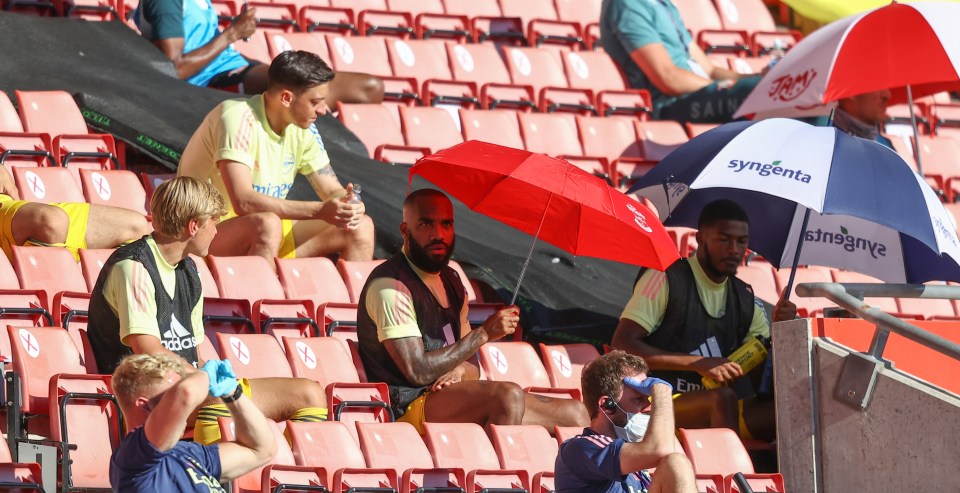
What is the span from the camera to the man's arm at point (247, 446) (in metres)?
4.44

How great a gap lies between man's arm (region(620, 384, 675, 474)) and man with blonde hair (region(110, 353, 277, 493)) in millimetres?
1184

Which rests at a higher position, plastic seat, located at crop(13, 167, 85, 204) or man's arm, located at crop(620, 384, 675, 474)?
plastic seat, located at crop(13, 167, 85, 204)

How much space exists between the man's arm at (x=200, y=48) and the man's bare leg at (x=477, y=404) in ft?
11.2

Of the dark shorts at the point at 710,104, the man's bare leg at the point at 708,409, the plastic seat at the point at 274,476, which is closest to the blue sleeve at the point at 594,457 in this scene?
the plastic seat at the point at 274,476

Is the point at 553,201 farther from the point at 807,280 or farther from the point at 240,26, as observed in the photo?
the point at 240,26

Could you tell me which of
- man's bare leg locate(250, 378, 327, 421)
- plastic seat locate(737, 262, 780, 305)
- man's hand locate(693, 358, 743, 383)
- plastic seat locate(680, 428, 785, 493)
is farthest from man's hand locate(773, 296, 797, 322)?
man's bare leg locate(250, 378, 327, 421)

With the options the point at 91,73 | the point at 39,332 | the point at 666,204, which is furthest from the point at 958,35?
the point at 39,332

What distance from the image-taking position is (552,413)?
6.39 m

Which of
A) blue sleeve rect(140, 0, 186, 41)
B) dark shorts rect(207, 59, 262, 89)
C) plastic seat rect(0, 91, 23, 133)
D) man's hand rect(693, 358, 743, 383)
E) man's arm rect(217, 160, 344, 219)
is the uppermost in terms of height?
blue sleeve rect(140, 0, 186, 41)

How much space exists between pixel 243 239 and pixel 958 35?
382 centimetres

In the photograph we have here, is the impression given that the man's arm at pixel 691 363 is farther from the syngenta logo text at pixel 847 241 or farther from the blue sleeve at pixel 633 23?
the blue sleeve at pixel 633 23

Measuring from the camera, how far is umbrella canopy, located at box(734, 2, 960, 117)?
28.0 ft

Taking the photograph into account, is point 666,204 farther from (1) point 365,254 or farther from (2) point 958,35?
(2) point 958,35

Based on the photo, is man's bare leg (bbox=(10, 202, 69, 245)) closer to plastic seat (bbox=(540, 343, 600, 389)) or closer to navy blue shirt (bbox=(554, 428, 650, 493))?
plastic seat (bbox=(540, 343, 600, 389))
